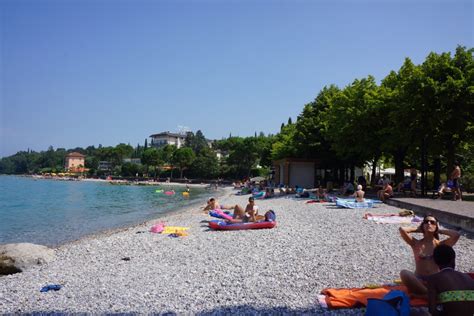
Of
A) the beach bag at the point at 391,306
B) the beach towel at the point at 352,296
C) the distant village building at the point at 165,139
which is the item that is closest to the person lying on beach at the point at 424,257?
the beach towel at the point at 352,296

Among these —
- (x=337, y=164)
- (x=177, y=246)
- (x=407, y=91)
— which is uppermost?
(x=407, y=91)

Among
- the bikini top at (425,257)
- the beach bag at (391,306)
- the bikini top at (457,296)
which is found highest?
the bikini top at (425,257)

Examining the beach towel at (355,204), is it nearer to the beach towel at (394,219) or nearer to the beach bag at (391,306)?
the beach towel at (394,219)

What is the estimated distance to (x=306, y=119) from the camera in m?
36.5

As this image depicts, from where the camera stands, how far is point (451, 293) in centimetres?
403

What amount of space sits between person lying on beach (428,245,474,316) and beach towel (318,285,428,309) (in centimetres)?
97

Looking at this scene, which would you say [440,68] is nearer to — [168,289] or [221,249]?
[221,249]

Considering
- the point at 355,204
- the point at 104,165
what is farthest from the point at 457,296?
the point at 104,165

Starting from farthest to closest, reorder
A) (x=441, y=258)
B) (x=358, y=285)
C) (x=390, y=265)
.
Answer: (x=390, y=265)
(x=358, y=285)
(x=441, y=258)

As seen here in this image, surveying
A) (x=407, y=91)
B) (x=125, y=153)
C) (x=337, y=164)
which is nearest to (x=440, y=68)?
(x=407, y=91)

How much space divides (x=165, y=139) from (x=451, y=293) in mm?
167202

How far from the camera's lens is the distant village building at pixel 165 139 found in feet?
549

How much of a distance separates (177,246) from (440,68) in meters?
17.0

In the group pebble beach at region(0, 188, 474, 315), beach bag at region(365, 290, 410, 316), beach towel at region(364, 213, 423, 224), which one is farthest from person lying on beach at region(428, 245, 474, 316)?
beach towel at region(364, 213, 423, 224)
